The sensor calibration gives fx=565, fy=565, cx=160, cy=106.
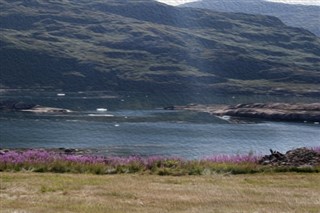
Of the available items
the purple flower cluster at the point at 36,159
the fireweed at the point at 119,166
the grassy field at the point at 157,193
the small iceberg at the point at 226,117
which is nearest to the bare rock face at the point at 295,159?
the fireweed at the point at 119,166

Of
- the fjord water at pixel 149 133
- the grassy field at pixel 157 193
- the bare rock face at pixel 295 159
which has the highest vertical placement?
the grassy field at pixel 157 193

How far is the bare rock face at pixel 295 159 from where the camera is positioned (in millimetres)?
35344

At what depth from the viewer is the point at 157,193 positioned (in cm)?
2414

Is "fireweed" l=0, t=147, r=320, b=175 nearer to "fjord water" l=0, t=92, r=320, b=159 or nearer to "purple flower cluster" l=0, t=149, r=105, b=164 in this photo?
"purple flower cluster" l=0, t=149, r=105, b=164

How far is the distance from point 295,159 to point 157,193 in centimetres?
1524

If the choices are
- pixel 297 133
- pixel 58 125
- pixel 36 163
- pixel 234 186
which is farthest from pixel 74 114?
pixel 234 186

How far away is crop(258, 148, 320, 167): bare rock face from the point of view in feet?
116

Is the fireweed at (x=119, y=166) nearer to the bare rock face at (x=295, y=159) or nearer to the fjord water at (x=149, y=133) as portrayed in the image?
the bare rock face at (x=295, y=159)

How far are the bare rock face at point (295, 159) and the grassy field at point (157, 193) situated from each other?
4.65 meters

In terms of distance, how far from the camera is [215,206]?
2131 cm

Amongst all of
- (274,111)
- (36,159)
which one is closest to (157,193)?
(36,159)

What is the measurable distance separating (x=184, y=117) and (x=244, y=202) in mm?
123008

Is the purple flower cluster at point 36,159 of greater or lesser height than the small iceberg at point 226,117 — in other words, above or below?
above

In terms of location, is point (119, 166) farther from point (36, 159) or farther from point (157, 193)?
point (157, 193)
